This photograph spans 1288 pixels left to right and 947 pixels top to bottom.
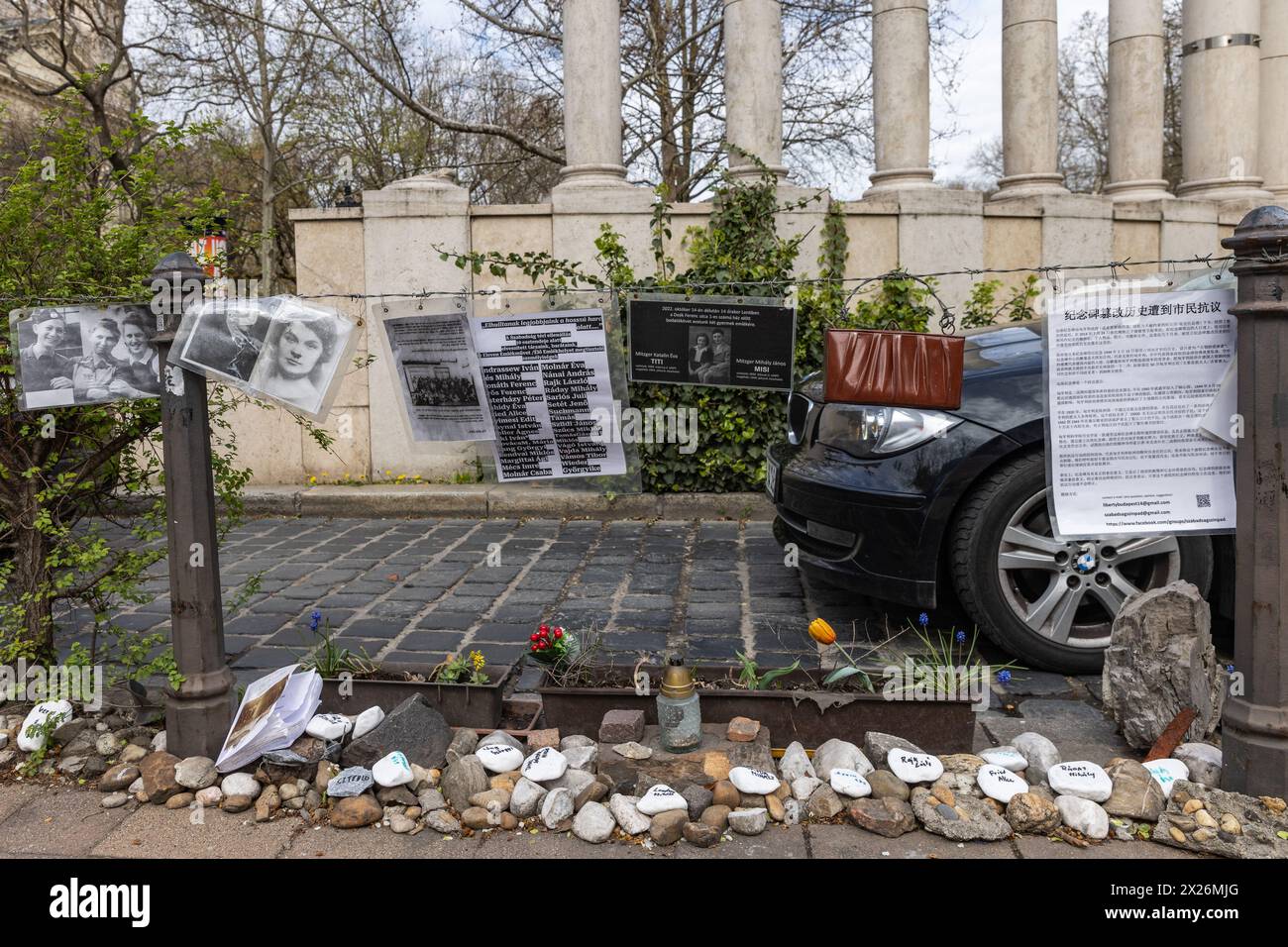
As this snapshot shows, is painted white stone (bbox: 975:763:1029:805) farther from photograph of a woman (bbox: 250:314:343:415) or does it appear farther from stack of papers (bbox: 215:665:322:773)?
photograph of a woman (bbox: 250:314:343:415)

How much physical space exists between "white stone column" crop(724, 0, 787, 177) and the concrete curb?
304cm

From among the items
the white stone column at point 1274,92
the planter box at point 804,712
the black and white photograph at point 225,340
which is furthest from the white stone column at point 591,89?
the white stone column at point 1274,92

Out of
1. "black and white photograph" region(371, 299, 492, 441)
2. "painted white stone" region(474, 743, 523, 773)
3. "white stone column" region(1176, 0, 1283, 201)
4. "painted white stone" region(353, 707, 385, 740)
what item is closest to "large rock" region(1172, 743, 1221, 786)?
"painted white stone" region(474, 743, 523, 773)

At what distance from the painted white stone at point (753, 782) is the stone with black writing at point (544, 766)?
54 centimetres

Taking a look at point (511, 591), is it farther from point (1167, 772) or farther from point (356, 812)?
point (1167, 772)

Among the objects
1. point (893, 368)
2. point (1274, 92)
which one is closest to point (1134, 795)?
point (893, 368)

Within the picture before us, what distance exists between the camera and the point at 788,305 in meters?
4.42

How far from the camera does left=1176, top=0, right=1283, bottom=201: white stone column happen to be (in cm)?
1091

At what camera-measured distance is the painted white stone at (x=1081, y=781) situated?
3.05m

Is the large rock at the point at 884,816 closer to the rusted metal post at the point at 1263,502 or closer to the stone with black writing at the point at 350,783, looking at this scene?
the rusted metal post at the point at 1263,502

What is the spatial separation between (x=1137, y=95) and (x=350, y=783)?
453 inches

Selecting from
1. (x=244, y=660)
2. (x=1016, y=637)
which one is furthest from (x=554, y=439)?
(x=1016, y=637)

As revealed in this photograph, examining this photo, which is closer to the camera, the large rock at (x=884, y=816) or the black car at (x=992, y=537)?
the large rock at (x=884, y=816)

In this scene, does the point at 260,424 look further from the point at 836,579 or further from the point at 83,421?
the point at 836,579
